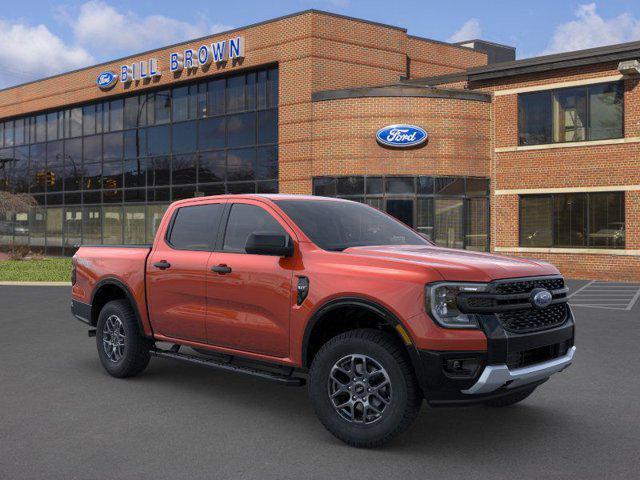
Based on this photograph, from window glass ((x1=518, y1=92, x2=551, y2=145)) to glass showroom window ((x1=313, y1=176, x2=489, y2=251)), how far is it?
2.16 meters

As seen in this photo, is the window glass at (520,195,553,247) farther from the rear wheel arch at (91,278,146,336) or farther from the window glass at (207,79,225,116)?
the rear wheel arch at (91,278,146,336)

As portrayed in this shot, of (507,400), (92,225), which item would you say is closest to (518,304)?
(507,400)

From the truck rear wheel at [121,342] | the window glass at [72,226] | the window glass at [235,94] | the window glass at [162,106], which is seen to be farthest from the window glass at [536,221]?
A: the window glass at [72,226]

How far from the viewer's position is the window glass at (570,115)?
22984 mm

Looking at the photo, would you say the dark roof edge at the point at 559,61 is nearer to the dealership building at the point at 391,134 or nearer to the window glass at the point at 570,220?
the dealership building at the point at 391,134

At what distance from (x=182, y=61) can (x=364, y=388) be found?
2784cm

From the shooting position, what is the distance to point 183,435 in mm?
5270

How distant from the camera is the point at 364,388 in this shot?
494 cm

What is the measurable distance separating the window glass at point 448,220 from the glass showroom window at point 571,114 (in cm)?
325

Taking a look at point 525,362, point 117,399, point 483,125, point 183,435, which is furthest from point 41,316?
point 483,125

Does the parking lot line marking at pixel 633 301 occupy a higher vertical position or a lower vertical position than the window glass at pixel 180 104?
lower

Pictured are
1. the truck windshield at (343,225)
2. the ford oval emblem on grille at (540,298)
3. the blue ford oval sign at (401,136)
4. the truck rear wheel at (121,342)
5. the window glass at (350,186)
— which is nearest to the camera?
the ford oval emblem on grille at (540,298)

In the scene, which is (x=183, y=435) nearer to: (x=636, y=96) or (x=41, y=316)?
(x=41, y=316)

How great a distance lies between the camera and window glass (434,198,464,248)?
24.9 meters
